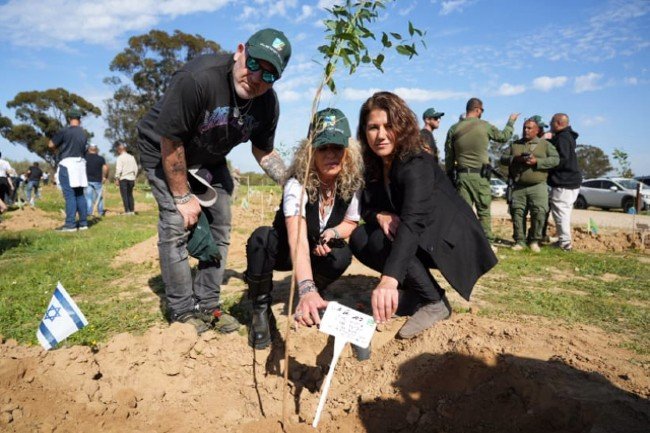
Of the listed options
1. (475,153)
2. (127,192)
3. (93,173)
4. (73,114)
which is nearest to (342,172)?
(475,153)

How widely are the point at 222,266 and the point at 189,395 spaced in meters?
1.00

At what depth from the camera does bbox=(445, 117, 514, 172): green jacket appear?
5680 mm

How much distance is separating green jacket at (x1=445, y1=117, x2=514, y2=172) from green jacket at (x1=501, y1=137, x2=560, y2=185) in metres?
0.32

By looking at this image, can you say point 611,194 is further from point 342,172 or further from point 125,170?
point 342,172

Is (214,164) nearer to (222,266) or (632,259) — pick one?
(222,266)

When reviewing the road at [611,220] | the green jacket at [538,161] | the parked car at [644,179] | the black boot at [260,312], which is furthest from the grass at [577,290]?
the parked car at [644,179]

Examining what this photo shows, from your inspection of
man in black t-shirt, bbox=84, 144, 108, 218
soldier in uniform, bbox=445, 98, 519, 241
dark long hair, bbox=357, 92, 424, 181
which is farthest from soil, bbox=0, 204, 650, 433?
man in black t-shirt, bbox=84, 144, 108, 218

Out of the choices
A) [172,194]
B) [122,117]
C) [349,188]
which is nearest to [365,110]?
[349,188]

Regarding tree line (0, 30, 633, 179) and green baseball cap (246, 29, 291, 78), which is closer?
green baseball cap (246, 29, 291, 78)

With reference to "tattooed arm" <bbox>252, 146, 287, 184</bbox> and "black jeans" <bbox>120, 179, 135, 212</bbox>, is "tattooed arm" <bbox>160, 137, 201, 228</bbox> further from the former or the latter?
"black jeans" <bbox>120, 179, 135, 212</bbox>

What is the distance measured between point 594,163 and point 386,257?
48.7 meters

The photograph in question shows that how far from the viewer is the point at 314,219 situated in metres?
2.66

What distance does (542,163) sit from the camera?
584 centimetres

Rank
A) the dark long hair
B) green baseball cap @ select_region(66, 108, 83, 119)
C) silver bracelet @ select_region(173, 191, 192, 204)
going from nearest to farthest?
the dark long hair, silver bracelet @ select_region(173, 191, 192, 204), green baseball cap @ select_region(66, 108, 83, 119)
